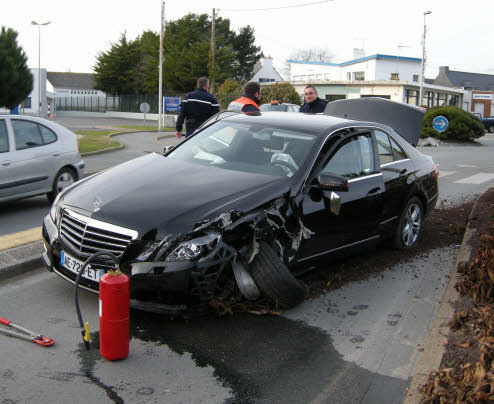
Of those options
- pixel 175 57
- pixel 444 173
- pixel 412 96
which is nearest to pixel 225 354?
pixel 444 173

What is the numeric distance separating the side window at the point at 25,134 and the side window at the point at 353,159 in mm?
4997

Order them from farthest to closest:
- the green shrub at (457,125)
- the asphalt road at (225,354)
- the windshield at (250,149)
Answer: the green shrub at (457,125)
the windshield at (250,149)
the asphalt road at (225,354)

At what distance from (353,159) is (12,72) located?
122ft

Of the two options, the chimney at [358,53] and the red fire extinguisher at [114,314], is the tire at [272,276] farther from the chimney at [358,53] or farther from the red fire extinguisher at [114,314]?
the chimney at [358,53]

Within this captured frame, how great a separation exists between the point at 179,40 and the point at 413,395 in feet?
186

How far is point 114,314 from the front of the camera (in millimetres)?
3506

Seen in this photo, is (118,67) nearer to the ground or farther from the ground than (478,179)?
farther from the ground

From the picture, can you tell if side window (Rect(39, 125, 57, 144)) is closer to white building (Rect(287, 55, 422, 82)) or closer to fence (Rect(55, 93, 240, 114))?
fence (Rect(55, 93, 240, 114))

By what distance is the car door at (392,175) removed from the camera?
5.95m

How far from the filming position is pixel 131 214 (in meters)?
4.10

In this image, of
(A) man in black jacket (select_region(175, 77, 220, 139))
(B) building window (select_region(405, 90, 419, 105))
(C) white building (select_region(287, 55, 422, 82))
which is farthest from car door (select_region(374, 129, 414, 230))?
(C) white building (select_region(287, 55, 422, 82))

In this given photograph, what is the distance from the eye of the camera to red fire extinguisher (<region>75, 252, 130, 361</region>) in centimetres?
347

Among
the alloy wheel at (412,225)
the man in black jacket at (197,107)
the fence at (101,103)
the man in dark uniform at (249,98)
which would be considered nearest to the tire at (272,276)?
the alloy wheel at (412,225)

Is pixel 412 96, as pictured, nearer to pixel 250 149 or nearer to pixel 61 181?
pixel 61 181
